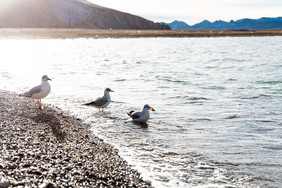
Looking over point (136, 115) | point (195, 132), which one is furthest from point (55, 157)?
point (195, 132)

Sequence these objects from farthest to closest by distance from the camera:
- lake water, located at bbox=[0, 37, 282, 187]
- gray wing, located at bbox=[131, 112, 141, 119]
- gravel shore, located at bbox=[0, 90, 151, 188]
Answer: gray wing, located at bbox=[131, 112, 141, 119] → lake water, located at bbox=[0, 37, 282, 187] → gravel shore, located at bbox=[0, 90, 151, 188]

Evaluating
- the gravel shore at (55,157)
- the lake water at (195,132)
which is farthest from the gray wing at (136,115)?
the gravel shore at (55,157)

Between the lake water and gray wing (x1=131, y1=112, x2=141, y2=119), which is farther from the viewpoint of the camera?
gray wing (x1=131, y1=112, x2=141, y2=119)

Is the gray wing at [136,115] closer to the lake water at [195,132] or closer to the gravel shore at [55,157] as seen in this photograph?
the lake water at [195,132]

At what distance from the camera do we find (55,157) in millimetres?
7305

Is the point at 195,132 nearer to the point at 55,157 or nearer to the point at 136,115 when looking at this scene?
the point at 136,115

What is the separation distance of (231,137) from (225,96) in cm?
890

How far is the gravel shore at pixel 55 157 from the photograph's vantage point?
606 centimetres

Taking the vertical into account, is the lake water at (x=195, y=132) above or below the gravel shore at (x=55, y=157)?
below

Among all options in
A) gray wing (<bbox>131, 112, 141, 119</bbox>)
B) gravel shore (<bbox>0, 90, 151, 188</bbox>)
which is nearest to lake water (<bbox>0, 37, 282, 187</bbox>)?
gray wing (<bbox>131, 112, 141, 119</bbox>)

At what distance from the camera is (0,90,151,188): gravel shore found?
606cm

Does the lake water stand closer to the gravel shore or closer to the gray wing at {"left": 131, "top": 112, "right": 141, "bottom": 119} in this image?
the gray wing at {"left": 131, "top": 112, "right": 141, "bottom": 119}

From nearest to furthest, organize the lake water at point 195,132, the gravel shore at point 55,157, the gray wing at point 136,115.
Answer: the gravel shore at point 55,157
the lake water at point 195,132
the gray wing at point 136,115

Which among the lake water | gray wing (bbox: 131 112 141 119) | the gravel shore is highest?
the gravel shore
